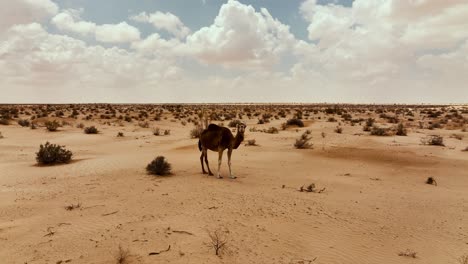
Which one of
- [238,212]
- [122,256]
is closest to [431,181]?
[238,212]

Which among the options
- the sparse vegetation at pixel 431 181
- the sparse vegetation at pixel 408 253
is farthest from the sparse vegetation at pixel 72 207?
the sparse vegetation at pixel 431 181

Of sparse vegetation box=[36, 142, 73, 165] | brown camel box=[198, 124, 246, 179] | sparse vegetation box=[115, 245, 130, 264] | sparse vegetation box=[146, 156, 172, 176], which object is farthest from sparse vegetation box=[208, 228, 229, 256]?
sparse vegetation box=[36, 142, 73, 165]

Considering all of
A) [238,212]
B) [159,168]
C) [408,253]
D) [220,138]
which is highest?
[220,138]

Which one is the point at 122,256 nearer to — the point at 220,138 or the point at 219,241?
the point at 219,241

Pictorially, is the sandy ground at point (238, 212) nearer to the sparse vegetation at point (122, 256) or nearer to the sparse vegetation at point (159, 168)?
the sparse vegetation at point (122, 256)

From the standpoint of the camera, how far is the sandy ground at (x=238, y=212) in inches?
215

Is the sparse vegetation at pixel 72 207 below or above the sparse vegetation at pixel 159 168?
below

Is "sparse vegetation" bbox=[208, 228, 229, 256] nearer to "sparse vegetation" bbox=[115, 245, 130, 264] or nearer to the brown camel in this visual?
"sparse vegetation" bbox=[115, 245, 130, 264]

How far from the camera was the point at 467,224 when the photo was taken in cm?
715

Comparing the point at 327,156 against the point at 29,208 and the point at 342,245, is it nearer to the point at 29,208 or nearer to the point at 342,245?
the point at 342,245


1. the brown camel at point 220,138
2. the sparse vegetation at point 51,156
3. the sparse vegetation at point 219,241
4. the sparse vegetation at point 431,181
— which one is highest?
the brown camel at point 220,138

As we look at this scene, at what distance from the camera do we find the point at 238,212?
23.5 feet

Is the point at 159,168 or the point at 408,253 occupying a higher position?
the point at 159,168

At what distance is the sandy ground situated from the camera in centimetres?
546
